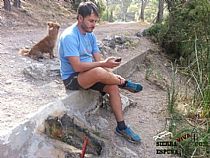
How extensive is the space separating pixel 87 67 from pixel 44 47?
2.67m

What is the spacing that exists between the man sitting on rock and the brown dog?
86.3 inches

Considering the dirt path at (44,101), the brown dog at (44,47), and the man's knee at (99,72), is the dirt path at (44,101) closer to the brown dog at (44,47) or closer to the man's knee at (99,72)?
the brown dog at (44,47)

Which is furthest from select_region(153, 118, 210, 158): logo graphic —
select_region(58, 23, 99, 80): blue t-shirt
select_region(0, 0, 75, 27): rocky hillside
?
select_region(0, 0, 75, 27): rocky hillside

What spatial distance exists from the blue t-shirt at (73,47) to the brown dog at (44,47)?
2150 millimetres

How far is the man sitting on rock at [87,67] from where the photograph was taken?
4.10m

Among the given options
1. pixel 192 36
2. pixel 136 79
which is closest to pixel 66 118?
pixel 136 79

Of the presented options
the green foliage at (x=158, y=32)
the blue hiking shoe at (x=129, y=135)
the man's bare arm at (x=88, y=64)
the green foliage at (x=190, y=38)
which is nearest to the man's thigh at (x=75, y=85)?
the man's bare arm at (x=88, y=64)

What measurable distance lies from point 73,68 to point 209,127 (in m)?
1.58

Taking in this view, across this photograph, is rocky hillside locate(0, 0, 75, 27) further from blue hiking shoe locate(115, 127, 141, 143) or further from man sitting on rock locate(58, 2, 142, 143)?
blue hiking shoe locate(115, 127, 141, 143)

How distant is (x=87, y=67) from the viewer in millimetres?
4102

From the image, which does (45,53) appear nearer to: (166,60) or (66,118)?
(66,118)

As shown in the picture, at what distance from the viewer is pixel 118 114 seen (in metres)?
4.20

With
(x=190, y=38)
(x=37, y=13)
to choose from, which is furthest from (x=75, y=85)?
(x=37, y=13)

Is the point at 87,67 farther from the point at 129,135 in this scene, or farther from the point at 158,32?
the point at 158,32
